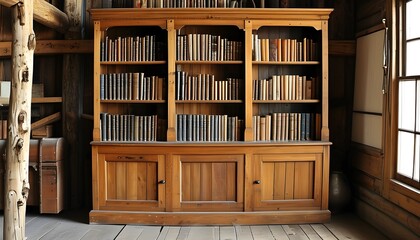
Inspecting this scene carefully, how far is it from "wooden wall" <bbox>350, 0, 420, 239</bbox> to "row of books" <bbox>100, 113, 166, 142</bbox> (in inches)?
100.0

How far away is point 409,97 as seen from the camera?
3854 mm

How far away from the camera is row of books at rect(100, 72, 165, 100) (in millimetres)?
4570

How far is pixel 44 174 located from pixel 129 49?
1.77 meters

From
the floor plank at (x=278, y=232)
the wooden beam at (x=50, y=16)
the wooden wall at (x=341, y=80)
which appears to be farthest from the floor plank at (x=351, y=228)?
the wooden beam at (x=50, y=16)

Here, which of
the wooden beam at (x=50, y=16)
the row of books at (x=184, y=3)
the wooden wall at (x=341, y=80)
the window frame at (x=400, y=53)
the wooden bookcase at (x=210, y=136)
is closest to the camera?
the window frame at (x=400, y=53)

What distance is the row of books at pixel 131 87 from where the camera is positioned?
15.0 ft

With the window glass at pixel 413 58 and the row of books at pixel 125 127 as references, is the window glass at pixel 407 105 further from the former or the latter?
the row of books at pixel 125 127

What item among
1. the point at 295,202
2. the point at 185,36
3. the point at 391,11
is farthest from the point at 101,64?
the point at 391,11

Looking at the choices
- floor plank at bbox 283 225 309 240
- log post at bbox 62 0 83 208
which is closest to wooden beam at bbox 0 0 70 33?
log post at bbox 62 0 83 208

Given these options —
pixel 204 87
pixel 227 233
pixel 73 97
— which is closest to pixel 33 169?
pixel 73 97

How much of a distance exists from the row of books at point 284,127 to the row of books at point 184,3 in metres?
1.41

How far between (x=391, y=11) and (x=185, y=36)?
220 centimetres

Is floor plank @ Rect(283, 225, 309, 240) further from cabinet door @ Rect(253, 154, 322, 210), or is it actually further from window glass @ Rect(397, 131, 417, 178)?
window glass @ Rect(397, 131, 417, 178)

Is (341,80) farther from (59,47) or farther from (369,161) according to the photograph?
(59,47)
